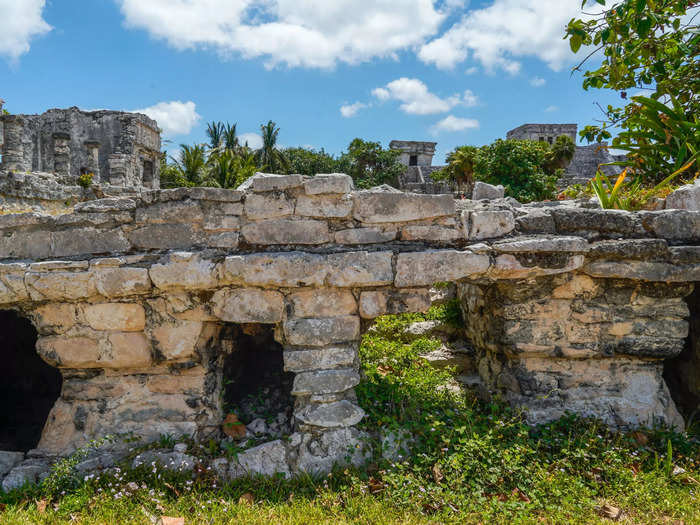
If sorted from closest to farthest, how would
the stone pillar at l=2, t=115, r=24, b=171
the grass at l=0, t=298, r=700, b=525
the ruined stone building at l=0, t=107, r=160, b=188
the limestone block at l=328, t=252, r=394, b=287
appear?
the grass at l=0, t=298, r=700, b=525 → the limestone block at l=328, t=252, r=394, b=287 → the stone pillar at l=2, t=115, r=24, b=171 → the ruined stone building at l=0, t=107, r=160, b=188

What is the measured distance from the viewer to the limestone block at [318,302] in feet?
10.4

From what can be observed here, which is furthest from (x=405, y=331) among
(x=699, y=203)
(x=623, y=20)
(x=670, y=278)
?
(x=623, y=20)

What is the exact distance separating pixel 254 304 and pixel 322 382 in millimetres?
730

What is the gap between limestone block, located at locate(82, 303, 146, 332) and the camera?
3.23 meters

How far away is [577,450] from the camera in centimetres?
301

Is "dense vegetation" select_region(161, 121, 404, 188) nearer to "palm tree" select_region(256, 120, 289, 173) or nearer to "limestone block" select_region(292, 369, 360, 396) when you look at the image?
"palm tree" select_region(256, 120, 289, 173)

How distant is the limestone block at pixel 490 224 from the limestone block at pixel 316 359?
129cm

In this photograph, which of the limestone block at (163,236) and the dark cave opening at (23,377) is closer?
the limestone block at (163,236)

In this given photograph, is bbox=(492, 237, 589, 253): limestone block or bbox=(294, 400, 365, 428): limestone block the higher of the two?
bbox=(492, 237, 589, 253): limestone block

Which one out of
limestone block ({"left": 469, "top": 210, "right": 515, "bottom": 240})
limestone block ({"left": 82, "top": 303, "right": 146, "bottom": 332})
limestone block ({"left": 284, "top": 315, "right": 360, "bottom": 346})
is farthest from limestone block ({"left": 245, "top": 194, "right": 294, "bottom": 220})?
limestone block ({"left": 469, "top": 210, "right": 515, "bottom": 240})

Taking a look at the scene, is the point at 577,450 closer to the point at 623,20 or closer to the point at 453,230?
the point at 453,230

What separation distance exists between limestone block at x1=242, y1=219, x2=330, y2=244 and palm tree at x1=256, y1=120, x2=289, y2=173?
80.4 feet

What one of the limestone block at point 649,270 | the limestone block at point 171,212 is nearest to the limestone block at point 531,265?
the limestone block at point 649,270

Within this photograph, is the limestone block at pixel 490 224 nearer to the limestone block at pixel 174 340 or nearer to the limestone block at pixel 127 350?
the limestone block at pixel 174 340
